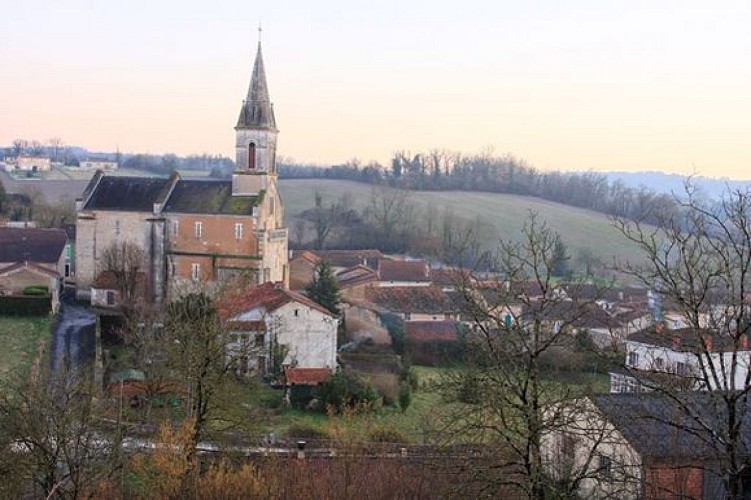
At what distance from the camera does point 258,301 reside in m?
36.6

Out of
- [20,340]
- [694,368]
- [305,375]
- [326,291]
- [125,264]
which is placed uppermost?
[125,264]

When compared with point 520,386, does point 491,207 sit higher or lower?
higher

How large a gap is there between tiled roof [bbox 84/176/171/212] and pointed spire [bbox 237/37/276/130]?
596cm

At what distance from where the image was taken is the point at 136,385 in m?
30.0

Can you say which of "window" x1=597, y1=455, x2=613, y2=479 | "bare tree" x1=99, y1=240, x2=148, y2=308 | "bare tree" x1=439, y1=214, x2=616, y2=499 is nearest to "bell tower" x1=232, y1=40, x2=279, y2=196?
"bare tree" x1=99, y1=240, x2=148, y2=308

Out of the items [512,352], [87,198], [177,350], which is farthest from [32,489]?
[87,198]

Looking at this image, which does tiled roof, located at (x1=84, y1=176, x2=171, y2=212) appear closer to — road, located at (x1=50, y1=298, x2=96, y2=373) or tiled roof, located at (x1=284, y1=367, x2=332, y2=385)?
road, located at (x1=50, y1=298, x2=96, y2=373)

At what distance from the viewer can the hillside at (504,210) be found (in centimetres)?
8738

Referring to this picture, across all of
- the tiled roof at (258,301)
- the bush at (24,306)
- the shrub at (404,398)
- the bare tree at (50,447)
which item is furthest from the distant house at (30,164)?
the bare tree at (50,447)

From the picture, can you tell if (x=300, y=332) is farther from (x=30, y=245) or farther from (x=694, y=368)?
(x=30, y=245)

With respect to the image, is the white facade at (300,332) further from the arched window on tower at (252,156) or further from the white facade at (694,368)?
the arched window on tower at (252,156)

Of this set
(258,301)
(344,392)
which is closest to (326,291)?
(258,301)

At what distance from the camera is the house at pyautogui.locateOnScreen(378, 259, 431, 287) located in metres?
60.9

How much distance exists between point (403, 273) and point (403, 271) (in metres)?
0.29
